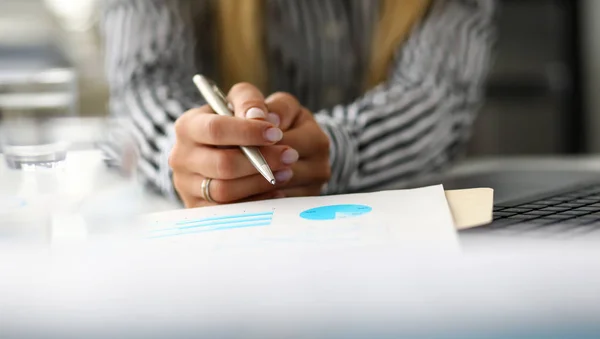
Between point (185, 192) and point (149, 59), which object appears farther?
point (149, 59)

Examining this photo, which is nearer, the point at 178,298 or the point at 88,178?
the point at 178,298

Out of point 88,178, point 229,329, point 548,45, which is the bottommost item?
point 229,329

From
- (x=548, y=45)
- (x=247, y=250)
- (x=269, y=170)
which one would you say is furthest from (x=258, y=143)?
(x=548, y=45)

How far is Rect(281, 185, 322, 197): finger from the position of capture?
0.42 m

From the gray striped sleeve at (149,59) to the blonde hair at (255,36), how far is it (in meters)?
0.04

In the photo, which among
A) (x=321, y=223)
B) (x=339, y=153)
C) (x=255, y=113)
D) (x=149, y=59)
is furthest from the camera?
(x=149, y=59)

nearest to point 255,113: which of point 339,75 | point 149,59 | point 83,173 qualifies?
point 83,173

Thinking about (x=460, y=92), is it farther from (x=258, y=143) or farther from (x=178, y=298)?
(x=178, y=298)

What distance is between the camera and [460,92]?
0.77m

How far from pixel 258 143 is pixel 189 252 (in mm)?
164

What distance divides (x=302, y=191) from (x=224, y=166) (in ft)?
0.22

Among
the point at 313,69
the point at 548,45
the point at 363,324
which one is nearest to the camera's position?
the point at 363,324

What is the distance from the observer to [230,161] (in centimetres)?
39

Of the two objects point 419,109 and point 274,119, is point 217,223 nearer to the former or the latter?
point 274,119
